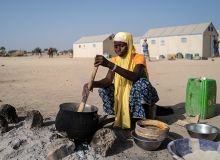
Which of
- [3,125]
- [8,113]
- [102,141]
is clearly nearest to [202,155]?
[102,141]

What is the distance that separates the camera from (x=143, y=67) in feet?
13.3

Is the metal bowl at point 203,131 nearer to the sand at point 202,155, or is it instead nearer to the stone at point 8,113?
the sand at point 202,155

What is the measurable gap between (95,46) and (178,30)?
12.6 metres

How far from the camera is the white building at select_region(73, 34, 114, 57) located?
40.5m

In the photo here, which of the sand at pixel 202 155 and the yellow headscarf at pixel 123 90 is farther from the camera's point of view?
the yellow headscarf at pixel 123 90

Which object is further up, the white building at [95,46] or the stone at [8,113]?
the white building at [95,46]

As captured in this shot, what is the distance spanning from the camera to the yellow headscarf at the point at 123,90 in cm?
405

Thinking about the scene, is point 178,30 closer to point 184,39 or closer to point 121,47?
point 184,39

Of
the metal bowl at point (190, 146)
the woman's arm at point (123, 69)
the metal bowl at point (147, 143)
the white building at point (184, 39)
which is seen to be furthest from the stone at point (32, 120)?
the white building at point (184, 39)

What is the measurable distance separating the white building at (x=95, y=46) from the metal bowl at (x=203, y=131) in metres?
34.8

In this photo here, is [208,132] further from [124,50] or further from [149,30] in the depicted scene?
[149,30]

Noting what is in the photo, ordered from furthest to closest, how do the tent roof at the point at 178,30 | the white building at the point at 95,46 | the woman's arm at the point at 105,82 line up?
the white building at the point at 95,46 < the tent roof at the point at 178,30 < the woman's arm at the point at 105,82

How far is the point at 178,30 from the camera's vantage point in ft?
112

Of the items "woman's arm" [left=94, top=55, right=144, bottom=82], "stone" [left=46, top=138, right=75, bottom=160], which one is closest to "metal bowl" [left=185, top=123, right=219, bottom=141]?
"woman's arm" [left=94, top=55, right=144, bottom=82]
